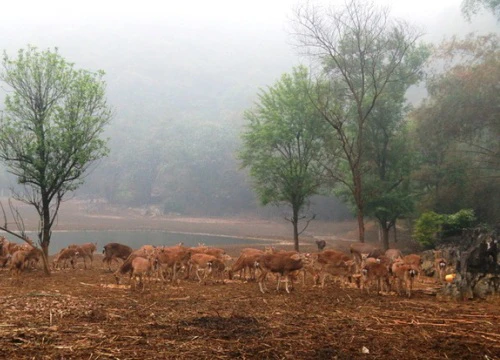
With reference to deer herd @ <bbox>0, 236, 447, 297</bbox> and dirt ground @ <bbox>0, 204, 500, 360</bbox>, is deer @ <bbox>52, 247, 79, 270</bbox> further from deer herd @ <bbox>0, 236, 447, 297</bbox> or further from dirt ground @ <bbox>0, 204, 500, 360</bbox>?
dirt ground @ <bbox>0, 204, 500, 360</bbox>

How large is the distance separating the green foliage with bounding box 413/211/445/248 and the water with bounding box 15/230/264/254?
51.6ft

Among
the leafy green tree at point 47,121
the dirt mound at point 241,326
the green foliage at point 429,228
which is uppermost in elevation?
the leafy green tree at point 47,121

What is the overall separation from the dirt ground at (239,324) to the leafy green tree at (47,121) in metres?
5.26

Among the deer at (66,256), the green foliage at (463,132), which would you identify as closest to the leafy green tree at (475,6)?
the green foliage at (463,132)

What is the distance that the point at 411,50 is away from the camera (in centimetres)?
3456

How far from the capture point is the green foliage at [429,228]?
27.3 meters

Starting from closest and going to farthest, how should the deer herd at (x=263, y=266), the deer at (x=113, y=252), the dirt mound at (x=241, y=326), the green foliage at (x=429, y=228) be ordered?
the dirt mound at (x=241, y=326) → the deer herd at (x=263, y=266) → the deer at (x=113, y=252) → the green foliage at (x=429, y=228)

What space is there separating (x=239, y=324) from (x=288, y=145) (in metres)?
22.2

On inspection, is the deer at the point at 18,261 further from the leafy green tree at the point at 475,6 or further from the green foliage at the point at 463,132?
the leafy green tree at the point at 475,6

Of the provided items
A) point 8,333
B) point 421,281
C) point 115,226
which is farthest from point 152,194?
point 8,333

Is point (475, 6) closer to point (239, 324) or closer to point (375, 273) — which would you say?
point (375, 273)

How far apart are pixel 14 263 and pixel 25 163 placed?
3.58m

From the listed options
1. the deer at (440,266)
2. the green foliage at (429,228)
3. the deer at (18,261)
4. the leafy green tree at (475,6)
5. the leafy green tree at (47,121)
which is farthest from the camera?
the leafy green tree at (475,6)

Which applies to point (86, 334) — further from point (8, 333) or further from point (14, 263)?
point (14, 263)
